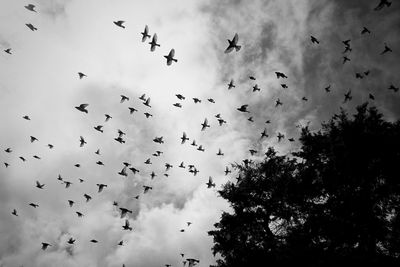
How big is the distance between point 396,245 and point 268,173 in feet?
34.0

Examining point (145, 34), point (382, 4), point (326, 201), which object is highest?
point (145, 34)

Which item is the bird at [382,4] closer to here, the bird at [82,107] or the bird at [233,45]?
the bird at [233,45]

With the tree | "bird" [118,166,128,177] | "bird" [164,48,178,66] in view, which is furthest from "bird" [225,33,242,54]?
"bird" [118,166,128,177]

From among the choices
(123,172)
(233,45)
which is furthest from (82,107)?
(233,45)

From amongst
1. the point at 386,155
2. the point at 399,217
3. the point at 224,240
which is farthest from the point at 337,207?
the point at 224,240

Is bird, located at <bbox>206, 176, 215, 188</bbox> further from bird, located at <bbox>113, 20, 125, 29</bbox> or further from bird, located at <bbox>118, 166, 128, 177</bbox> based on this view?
bird, located at <bbox>113, 20, 125, 29</bbox>

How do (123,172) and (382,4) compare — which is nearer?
(382,4)

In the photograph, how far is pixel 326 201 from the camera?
2041cm

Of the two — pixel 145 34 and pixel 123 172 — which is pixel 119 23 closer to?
pixel 145 34

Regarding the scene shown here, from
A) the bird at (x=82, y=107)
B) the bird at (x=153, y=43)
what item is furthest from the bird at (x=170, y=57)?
the bird at (x=82, y=107)

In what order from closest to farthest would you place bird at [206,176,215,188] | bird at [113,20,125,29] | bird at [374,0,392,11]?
bird at [374,0,392,11] → bird at [113,20,125,29] → bird at [206,176,215,188]

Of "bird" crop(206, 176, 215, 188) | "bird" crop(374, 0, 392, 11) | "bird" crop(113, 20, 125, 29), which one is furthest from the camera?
"bird" crop(206, 176, 215, 188)

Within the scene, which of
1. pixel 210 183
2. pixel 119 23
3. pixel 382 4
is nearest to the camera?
pixel 382 4

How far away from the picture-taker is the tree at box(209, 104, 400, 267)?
652 inches
